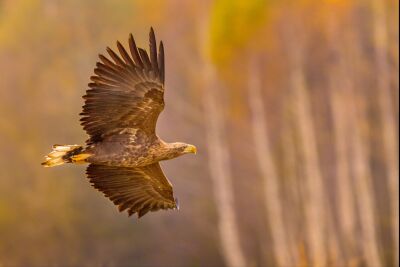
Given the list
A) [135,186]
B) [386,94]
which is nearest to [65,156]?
[135,186]

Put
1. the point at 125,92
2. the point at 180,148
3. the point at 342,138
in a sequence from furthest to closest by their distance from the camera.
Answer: the point at 342,138 → the point at 180,148 → the point at 125,92

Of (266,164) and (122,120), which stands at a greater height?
(122,120)

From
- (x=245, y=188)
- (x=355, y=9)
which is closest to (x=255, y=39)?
(x=355, y=9)

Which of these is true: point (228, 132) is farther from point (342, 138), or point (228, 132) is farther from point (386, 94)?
point (386, 94)

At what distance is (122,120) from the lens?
985cm

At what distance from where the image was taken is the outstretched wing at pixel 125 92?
9.50 m

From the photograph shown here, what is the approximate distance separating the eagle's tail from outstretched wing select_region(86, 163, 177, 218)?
0.48 m

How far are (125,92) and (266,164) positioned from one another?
13.2 metres

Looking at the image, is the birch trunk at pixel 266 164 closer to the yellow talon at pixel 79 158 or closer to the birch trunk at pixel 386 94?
the birch trunk at pixel 386 94

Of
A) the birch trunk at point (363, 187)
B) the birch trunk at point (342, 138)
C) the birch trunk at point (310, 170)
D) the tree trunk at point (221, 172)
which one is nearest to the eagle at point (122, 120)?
the birch trunk at point (363, 187)

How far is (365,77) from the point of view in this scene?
22.0 metres

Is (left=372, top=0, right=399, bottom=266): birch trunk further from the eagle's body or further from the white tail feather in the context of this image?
the white tail feather

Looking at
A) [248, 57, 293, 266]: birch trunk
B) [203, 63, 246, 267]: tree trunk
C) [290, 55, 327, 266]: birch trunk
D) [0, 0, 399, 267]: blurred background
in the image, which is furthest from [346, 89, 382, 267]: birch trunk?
[203, 63, 246, 267]: tree trunk

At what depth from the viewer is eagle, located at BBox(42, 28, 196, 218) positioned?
9.52m
